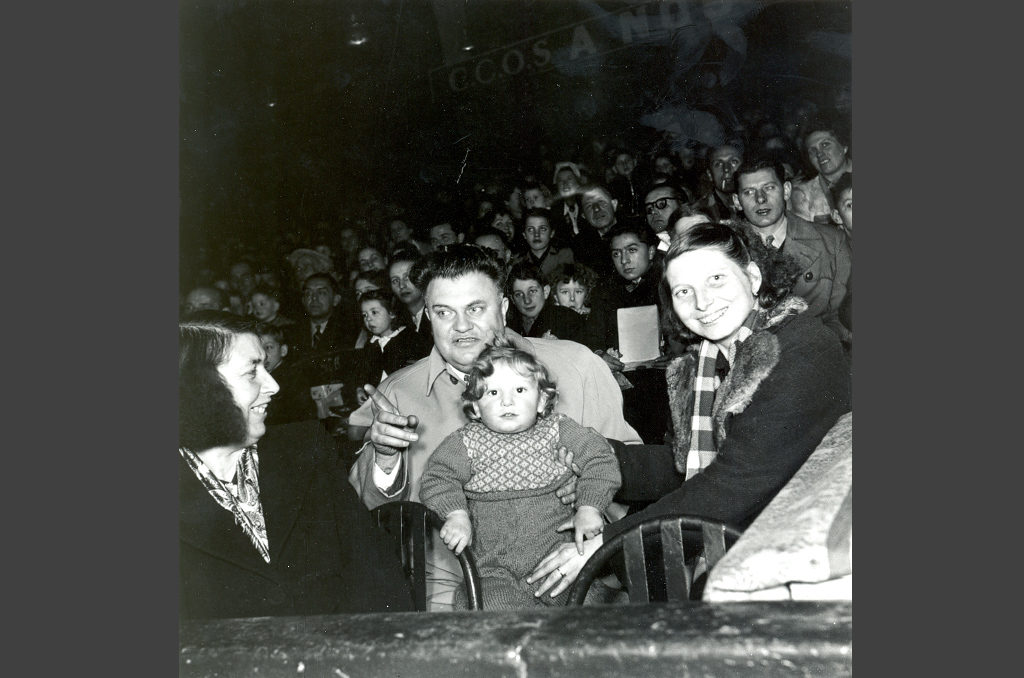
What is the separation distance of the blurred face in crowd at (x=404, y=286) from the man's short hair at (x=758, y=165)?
1.06 m

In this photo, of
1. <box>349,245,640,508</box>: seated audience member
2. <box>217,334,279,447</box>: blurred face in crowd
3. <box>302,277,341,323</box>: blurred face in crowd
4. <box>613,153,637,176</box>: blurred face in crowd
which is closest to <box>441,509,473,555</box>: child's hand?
<box>349,245,640,508</box>: seated audience member

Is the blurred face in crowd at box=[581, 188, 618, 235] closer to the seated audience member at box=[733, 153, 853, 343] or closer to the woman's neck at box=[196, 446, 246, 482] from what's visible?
the seated audience member at box=[733, 153, 853, 343]

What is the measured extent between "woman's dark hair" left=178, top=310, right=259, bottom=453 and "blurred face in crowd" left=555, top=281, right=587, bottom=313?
100 centimetres

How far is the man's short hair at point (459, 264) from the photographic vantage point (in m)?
2.91

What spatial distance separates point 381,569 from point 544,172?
1335mm

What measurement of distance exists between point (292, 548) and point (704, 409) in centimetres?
133

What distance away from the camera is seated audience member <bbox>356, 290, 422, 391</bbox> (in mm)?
3002

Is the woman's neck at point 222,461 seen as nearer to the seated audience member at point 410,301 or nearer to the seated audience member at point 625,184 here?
the seated audience member at point 410,301

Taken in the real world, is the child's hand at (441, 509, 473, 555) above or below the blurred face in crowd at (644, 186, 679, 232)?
below

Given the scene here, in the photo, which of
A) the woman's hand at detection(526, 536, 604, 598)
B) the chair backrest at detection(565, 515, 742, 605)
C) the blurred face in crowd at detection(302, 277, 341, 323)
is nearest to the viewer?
the chair backrest at detection(565, 515, 742, 605)

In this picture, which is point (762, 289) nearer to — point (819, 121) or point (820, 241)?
point (820, 241)

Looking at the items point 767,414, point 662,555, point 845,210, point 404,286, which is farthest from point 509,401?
point 845,210

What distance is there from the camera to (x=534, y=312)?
9.68 feet

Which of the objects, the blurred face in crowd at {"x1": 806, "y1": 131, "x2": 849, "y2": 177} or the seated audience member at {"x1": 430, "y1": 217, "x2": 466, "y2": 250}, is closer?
the blurred face in crowd at {"x1": 806, "y1": 131, "x2": 849, "y2": 177}
